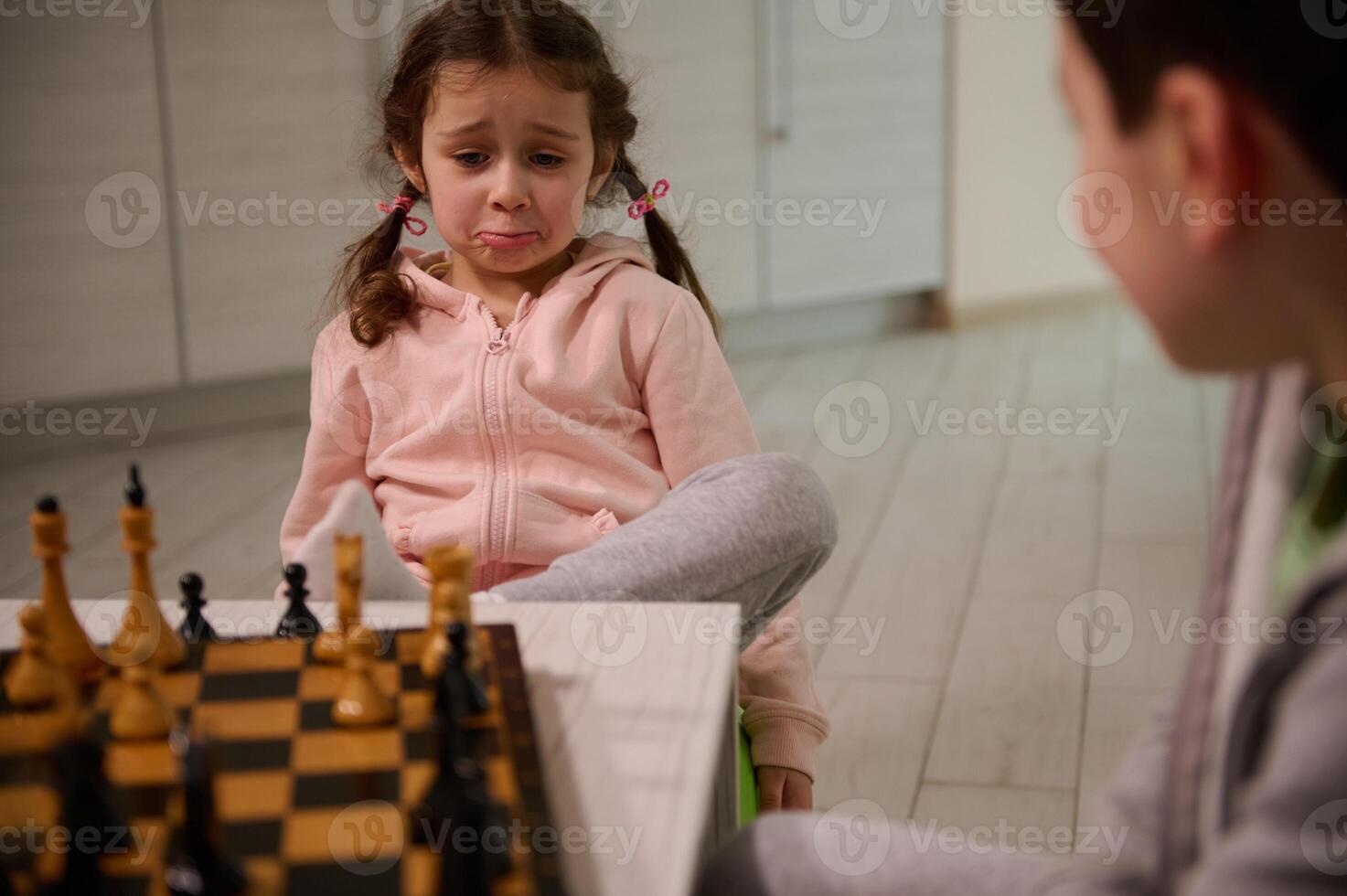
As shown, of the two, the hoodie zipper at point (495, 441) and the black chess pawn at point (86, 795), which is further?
the hoodie zipper at point (495, 441)

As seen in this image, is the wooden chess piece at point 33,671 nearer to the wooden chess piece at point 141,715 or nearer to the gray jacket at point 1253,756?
the wooden chess piece at point 141,715

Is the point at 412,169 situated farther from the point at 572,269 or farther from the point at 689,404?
the point at 689,404

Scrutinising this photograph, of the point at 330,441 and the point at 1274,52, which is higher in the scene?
the point at 1274,52

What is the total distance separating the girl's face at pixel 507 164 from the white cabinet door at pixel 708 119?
204 cm

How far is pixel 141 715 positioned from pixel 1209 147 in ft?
1.83

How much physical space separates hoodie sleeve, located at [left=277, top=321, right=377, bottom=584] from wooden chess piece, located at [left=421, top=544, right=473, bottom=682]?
1.79 feet

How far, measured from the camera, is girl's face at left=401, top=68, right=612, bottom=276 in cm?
132

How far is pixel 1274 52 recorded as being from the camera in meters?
0.55

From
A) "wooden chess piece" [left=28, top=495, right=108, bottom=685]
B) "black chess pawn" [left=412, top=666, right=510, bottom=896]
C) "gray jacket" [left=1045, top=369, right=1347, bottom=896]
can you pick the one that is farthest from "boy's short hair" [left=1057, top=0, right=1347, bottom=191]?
"wooden chess piece" [left=28, top=495, right=108, bottom=685]

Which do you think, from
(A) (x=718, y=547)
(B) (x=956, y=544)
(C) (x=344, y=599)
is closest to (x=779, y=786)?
(A) (x=718, y=547)

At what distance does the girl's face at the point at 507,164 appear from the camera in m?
1.32

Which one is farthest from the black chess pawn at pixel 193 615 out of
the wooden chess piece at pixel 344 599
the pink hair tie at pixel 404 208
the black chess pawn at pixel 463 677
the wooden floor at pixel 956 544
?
the wooden floor at pixel 956 544

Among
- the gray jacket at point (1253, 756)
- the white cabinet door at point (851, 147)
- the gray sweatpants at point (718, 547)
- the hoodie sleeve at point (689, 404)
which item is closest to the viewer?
the gray jacket at point (1253, 756)

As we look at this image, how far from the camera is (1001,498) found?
2771 millimetres
